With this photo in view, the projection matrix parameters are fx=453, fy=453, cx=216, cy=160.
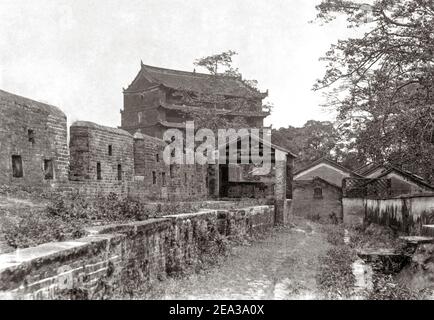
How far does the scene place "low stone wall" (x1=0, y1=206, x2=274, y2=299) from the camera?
3.34 metres

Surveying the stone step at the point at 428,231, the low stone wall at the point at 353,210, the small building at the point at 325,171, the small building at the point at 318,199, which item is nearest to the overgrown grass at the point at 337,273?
the stone step at the point at 428,231

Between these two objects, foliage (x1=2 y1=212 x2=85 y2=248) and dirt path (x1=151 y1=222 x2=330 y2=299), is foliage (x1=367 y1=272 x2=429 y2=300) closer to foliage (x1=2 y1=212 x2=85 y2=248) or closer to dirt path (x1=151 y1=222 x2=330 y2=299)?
dirt path (x1=151 y1=222 x2=330 y2=299)

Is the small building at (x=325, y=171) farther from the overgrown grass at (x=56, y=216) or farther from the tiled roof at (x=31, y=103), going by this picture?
the tiled roof at (x=31, y=103)

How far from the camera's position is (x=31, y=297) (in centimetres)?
328

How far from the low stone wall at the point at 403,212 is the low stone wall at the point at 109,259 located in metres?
4.88

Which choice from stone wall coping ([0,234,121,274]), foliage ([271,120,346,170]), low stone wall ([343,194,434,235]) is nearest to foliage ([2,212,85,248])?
stone wall coping ([0,234,121,274])

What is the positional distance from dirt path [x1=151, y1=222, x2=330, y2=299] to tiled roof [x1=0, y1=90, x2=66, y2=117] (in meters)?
4.42

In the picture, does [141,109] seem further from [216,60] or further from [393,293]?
[393,293]

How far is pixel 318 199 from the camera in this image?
78.2ft

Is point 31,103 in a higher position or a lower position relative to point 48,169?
higher

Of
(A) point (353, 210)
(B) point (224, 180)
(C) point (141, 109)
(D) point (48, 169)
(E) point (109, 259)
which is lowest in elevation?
(A) point (353, 210)

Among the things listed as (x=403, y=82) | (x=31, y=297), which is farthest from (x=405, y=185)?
(x=31, y=297)

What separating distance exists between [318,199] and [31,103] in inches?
705
